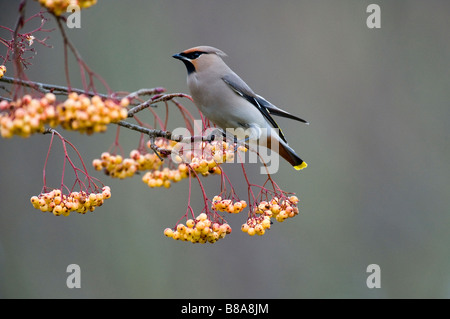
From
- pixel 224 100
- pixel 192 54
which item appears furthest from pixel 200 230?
pixel 192 54

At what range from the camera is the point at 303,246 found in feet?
19.5

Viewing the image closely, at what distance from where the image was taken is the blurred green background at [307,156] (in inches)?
217

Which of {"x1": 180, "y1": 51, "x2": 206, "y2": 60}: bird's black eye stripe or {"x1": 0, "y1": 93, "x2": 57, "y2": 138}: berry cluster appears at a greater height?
{"x1": 180, "y1": 51, "x2": 206, "y2": 60}: bird's black eye stripe

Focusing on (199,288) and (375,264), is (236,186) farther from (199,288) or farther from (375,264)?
(375,264)

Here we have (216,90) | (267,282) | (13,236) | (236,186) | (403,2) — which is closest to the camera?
(216,90)

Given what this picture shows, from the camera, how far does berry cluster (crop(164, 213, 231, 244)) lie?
79.1 inches

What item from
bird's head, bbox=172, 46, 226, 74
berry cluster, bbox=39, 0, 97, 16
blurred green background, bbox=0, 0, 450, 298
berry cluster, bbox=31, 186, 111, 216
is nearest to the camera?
berry cluster, bbox=39, 0, 97, 16

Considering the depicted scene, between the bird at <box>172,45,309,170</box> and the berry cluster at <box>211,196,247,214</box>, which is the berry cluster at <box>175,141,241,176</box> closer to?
the berry cluster at <box>211,196,247,214</box>

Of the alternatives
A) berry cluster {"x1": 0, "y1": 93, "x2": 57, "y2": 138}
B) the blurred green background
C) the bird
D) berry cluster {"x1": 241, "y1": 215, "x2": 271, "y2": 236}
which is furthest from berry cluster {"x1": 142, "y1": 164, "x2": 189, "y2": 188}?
the blurred green background

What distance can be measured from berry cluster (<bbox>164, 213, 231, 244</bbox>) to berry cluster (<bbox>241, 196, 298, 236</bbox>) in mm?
156

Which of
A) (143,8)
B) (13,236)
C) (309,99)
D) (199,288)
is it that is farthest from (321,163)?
(13,236)

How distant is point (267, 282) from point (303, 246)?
0.59m

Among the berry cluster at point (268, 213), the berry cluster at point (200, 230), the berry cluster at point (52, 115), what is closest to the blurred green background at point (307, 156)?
the berry cluster at point (268, 213)

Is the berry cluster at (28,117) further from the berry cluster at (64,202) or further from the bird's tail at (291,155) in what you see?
the bird's tail at (291,155)
